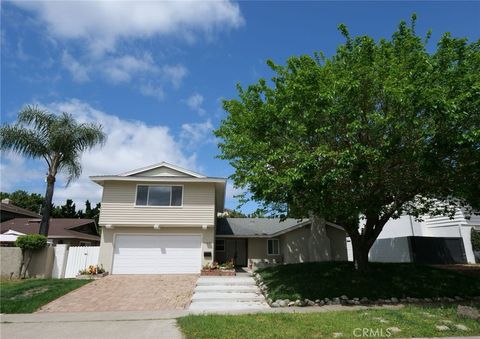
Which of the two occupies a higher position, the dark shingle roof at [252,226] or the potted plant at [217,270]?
the dark shingle roof at [252,226]

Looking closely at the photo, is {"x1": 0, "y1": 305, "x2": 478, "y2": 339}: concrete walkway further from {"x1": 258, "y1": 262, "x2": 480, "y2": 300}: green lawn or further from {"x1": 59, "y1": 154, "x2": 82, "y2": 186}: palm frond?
{"x1": 59, "y1": 154, "x2": 82, "y2": 186}: palm frond

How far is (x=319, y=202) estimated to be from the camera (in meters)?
11.3

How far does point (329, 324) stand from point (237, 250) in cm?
1853

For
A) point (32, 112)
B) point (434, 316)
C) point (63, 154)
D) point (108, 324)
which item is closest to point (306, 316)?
point (434, 316)

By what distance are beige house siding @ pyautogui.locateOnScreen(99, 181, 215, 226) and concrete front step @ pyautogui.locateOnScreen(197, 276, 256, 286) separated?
3.77 m

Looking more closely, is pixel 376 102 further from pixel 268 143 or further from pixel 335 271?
pixel 335 271

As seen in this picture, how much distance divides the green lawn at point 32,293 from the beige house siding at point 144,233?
10.6 feet

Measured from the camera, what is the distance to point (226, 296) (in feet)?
43.5

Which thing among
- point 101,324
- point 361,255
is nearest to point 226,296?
point 101,324

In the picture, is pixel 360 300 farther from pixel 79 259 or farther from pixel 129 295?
pixel 79 259

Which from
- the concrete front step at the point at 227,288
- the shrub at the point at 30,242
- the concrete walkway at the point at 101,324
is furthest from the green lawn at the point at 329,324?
the shrub at the point at 30,242

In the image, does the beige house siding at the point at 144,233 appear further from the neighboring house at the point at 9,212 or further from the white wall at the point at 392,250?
the neighboring house at the point at 9,212

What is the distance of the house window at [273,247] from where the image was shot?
24.7 metres

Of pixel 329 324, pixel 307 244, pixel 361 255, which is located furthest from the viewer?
pixel 307 244
